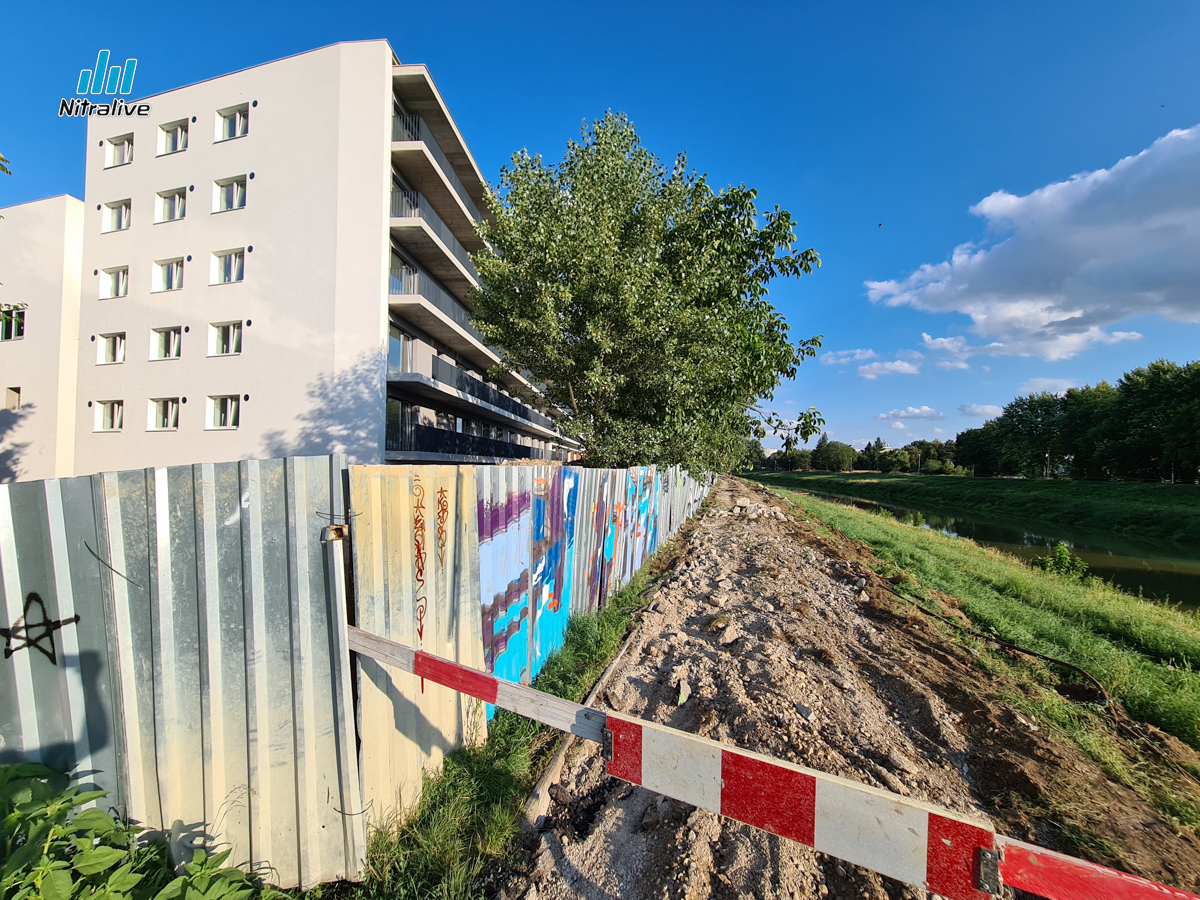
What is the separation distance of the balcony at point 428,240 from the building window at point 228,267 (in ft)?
18.5

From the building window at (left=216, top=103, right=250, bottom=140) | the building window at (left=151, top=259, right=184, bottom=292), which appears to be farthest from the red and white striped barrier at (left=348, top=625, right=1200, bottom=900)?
the building window at (left=216, top=103, right=250, bottom=140)

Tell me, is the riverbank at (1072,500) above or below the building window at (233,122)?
below

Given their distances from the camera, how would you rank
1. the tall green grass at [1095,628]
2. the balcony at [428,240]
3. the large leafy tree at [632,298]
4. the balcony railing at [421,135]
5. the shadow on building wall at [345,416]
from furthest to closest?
the balcony railing at [421,135]
the balcony at [428,240]
the shadow on building wall at [345,416]
the large leafy tree at [632,298]
the tall green grass at [1095,628]

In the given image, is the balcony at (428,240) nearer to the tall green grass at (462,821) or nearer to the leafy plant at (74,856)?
the tall green grass at (462,821)

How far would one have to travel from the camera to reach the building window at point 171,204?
1942 cm

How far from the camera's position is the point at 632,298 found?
10.3 metres

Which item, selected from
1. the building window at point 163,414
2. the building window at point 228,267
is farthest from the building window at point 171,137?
the building window at point 163,414

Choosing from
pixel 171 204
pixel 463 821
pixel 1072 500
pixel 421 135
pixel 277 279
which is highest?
pixel 421 135

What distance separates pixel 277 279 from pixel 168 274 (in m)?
5.22

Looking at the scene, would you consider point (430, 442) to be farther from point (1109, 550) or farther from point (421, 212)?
point (1109, 550)

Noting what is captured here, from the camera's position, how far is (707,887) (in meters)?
2.33

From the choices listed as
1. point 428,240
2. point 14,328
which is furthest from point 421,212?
point 14,328

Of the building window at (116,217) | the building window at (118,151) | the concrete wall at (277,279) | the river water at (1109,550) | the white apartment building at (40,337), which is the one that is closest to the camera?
the river water at (1109,550)

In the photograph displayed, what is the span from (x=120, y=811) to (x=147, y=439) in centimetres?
2280
